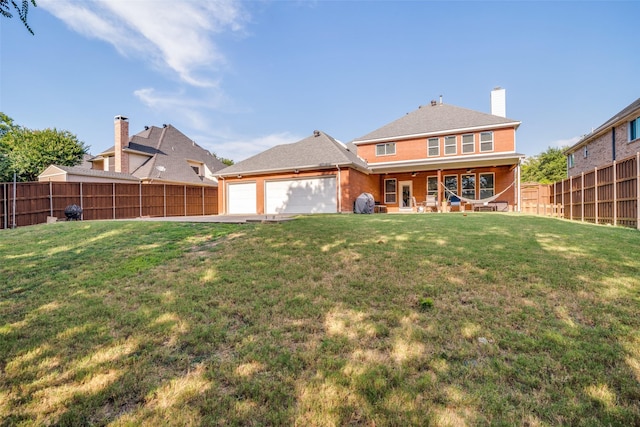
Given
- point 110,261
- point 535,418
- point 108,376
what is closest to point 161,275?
point 110,261

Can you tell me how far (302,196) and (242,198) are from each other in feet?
14.9

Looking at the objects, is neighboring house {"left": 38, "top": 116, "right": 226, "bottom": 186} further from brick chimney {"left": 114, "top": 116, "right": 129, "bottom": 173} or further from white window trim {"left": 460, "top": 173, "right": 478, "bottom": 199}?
white window trim {"left": 460, "top": 173, "right": 478, "bottom": 199}

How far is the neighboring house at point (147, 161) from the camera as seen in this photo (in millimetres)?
20125

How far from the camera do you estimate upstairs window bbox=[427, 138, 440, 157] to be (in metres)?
18.7

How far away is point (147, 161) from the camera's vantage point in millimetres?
24078

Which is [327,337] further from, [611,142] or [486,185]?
[611,142]

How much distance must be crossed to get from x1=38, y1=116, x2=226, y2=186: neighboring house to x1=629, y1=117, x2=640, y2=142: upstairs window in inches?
Result: 877

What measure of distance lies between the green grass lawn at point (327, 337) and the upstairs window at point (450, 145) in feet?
47.1

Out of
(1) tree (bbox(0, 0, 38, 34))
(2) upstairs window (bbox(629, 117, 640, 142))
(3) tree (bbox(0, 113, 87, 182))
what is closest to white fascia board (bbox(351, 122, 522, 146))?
(2) upstairs window (bbox(629, 117, 640, 142))

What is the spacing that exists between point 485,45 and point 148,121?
1085 inches

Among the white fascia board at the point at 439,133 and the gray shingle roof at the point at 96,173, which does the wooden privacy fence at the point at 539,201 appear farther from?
the gray shingle roof at the point at 96,173

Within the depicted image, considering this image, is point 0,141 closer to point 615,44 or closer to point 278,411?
point 278,411

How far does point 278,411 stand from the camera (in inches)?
72.2

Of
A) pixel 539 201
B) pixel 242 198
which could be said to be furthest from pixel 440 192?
pixel 242 198
